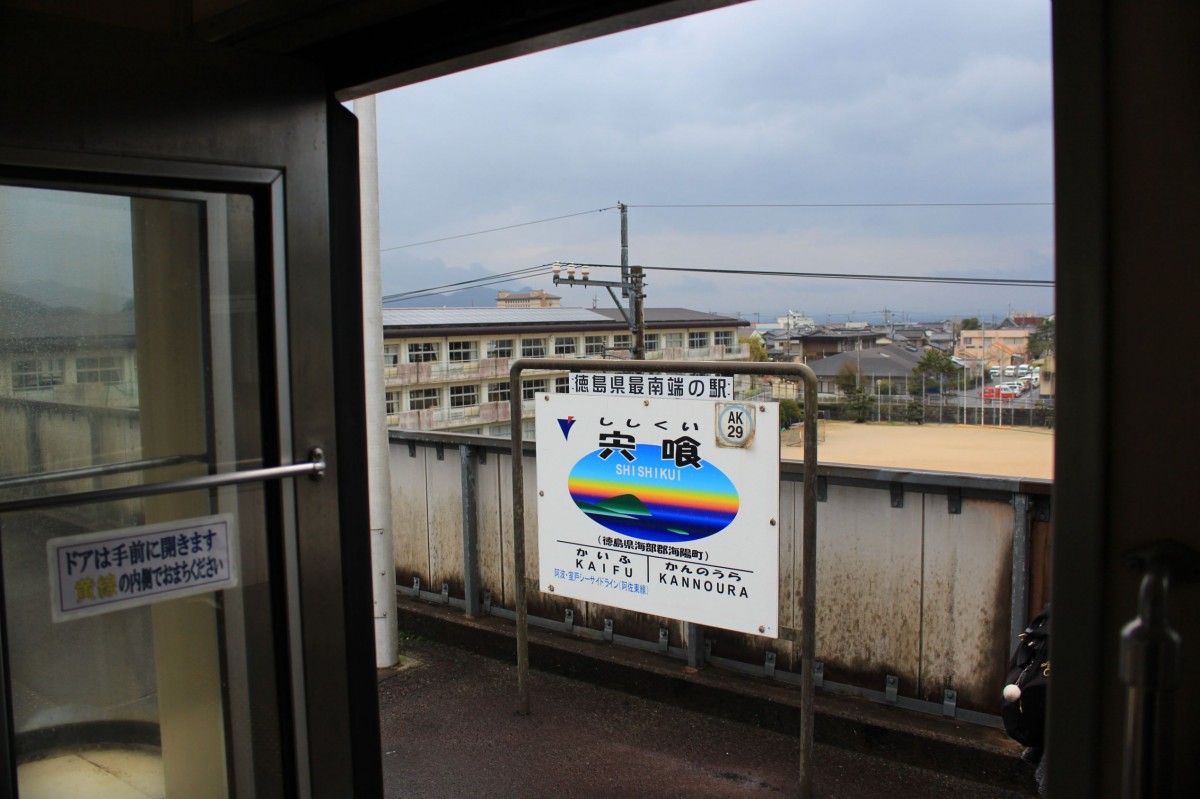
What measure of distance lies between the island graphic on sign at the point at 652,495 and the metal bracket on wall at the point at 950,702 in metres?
0.98

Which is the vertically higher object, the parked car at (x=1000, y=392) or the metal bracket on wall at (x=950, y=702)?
the parked car at (x=1000, y=392)

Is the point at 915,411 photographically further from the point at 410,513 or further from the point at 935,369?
the point at 410,513

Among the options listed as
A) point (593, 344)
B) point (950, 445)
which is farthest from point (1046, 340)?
point (593, 344)

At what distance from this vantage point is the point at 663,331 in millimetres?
23672

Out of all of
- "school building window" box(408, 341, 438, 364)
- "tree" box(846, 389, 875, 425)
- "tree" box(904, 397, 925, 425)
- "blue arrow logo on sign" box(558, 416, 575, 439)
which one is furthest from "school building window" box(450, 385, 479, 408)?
"blue arrow logo on sign" box(558, 416, 575, 439)

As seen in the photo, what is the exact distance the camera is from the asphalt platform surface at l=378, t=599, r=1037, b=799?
294 centimetres

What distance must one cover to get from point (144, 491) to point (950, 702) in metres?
2.75

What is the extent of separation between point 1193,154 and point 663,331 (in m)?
22.8

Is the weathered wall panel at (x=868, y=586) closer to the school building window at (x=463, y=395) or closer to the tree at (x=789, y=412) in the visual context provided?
the tree at (x=789, y=412)

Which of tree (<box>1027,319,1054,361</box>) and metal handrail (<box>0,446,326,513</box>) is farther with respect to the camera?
metal handrail (<box>0,446,326,513</box>)

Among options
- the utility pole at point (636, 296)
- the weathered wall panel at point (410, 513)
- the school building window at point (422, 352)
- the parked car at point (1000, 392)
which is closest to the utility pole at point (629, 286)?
the utility pole at point (636, 296)

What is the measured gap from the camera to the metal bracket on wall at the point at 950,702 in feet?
10.2

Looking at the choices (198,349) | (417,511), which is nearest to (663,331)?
(417,511)

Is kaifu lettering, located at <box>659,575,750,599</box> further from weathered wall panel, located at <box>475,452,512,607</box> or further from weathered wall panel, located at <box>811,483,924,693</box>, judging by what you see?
weathered wall panel, located at <box>475,452,512,607</box>
